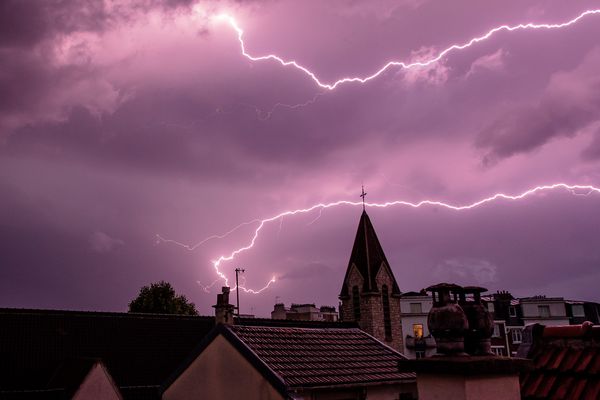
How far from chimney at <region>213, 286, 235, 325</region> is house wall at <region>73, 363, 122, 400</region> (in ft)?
27.2

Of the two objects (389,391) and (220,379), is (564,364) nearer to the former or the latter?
(389,391)

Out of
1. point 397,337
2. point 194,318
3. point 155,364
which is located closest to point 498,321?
point 397,337

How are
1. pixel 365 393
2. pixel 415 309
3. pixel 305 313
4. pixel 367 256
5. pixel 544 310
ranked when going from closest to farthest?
pixel 365 393
pixel 367 256
pixel 415 309
pixel 544 310
pixel 305 313

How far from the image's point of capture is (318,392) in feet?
53.9

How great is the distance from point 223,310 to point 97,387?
9.28 meters

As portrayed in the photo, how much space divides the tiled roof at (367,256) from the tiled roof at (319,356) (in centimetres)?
1874

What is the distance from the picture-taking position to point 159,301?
188 feet

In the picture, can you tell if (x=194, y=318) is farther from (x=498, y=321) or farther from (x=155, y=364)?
(x=498, y=321)

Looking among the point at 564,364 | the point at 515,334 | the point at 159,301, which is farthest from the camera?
the point at 515,334

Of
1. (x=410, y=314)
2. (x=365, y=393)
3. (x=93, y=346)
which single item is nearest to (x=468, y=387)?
(x=365, y=393)

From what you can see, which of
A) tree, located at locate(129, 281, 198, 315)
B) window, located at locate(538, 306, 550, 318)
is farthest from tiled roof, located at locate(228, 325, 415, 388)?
window, located at locate(538, 306, 550, 318)

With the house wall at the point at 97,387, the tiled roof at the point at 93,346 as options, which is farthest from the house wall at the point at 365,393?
the house wall at the point at 97,387

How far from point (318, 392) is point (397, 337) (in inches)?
945

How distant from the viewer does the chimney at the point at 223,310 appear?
20.2 metres
